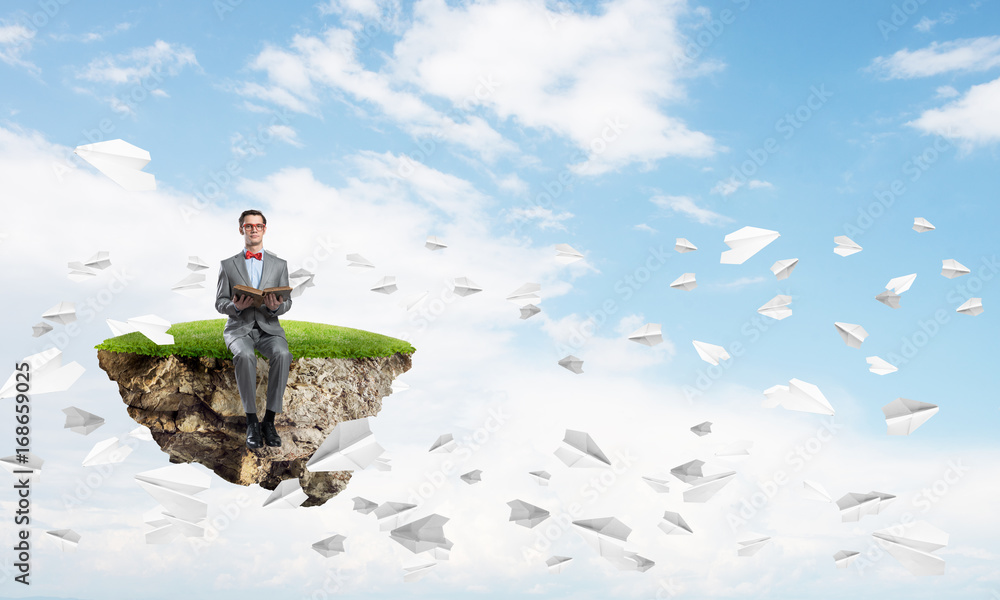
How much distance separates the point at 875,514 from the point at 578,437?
2868 millimetres

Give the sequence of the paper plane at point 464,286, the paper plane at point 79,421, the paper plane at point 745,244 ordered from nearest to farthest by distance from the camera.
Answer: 1. the paper plane at point 745,244
2. the paper plane at point 79,421
3. the paper plane at point 464,286

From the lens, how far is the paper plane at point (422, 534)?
6.33 meters

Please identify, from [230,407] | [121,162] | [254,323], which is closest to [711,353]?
[254,323]

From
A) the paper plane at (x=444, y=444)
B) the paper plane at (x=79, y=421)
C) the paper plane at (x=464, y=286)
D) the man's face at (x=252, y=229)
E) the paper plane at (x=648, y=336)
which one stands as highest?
the man's face at (x=252, y=229)

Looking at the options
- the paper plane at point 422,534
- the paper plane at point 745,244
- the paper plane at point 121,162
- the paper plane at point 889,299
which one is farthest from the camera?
the paper plane at point 889,299

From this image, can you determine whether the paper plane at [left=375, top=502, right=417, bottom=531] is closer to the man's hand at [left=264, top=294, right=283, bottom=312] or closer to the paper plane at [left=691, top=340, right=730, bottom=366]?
the man's hand at [left=264, top=294, right=283, bottom=312]

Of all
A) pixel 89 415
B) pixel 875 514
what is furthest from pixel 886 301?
pixel 89 415

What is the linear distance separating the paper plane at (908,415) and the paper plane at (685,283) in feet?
6.85

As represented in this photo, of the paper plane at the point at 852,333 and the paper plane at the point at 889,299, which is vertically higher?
the paper plane at the point at 889,299

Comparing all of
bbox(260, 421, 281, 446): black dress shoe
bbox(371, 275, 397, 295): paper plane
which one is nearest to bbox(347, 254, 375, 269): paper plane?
bbox(371, 275, 397, 295): paper plane

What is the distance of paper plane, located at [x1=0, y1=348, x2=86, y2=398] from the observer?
21.8 feet

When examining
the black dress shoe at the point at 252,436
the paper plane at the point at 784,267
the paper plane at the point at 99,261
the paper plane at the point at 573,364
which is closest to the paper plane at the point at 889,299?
the paper plane at the point at 784,267

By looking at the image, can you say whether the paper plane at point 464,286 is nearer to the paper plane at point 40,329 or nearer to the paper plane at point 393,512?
the paper plane at point 393,512

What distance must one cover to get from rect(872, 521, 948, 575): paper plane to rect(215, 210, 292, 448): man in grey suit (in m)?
5.63
